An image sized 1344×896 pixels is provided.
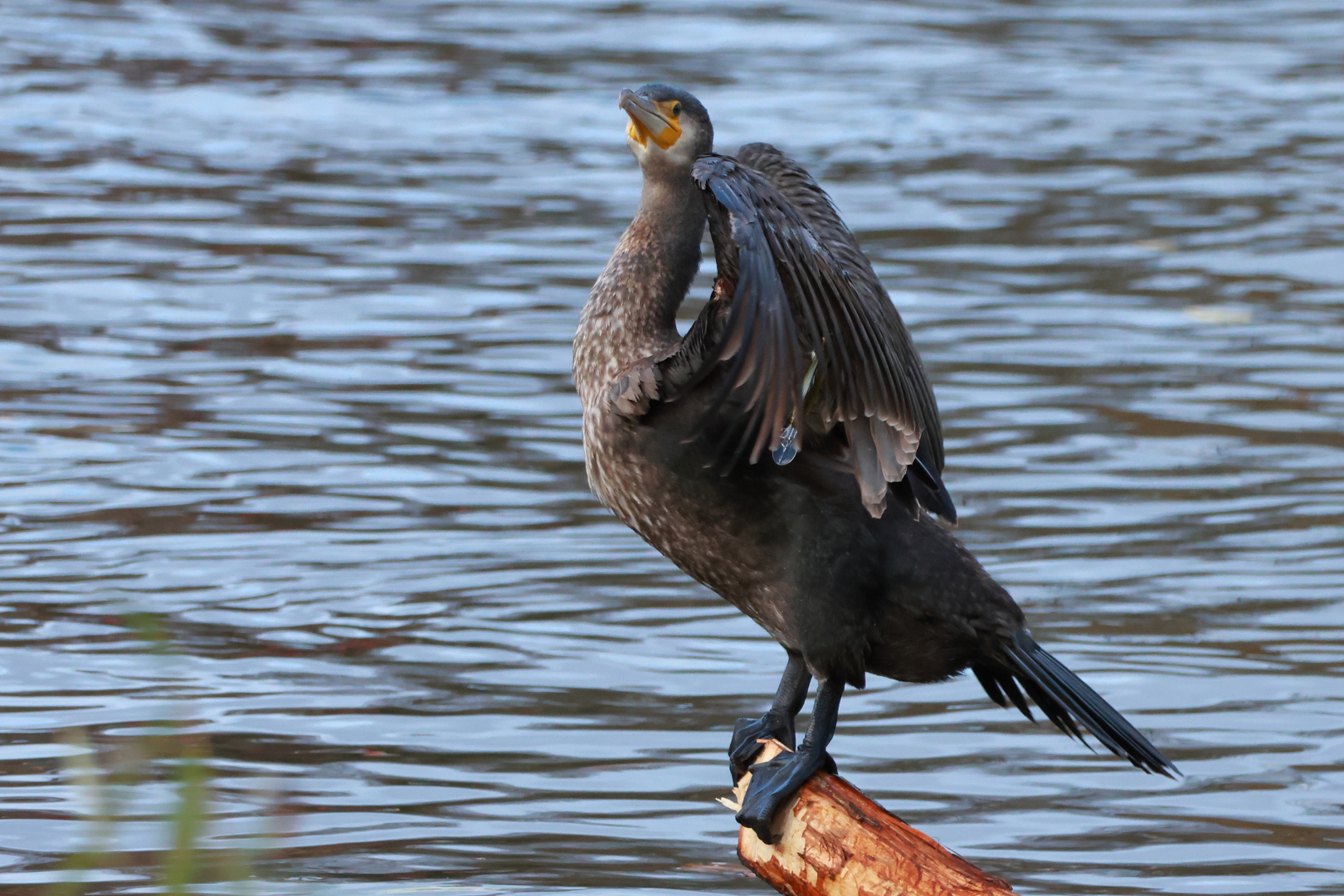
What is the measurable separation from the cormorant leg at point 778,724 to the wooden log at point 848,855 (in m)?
0.13

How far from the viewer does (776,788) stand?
3.54 meters

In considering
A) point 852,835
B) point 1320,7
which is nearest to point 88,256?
point 852,835

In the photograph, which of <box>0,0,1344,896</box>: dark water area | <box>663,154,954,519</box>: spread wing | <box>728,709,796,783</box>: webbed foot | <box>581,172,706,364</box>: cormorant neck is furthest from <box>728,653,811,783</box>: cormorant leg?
<box>581,172,706,364</box>: cormorant neck

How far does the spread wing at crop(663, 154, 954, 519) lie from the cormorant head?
1.35 ft

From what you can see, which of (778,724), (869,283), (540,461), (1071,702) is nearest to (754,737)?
(778,724)

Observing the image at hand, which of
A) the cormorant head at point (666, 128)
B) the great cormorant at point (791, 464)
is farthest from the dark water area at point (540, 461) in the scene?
the cormorant head at point (666, 128)

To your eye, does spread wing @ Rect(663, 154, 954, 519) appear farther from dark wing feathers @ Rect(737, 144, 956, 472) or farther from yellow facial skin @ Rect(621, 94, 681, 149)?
yellow facial skin @ Rect(621, 94, 681, 149)

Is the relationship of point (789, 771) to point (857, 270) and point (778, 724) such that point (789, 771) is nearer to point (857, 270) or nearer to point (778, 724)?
point (778, 724)

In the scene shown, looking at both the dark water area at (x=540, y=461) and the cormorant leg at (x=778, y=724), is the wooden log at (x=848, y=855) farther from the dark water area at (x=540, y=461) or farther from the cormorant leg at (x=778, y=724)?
the dark water area at (x=540, y=461)

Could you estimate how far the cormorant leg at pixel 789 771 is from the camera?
353 cm

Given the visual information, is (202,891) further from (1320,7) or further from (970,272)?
(1320,7)

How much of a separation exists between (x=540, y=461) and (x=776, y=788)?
10.5 ft

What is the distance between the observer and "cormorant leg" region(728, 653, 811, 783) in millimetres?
3846

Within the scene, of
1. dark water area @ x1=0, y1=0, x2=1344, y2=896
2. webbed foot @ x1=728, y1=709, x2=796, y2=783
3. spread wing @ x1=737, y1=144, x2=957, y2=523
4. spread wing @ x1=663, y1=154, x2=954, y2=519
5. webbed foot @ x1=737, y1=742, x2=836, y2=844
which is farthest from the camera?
dark water area @ x1=0, y1=0, x2=1344, y2=896
